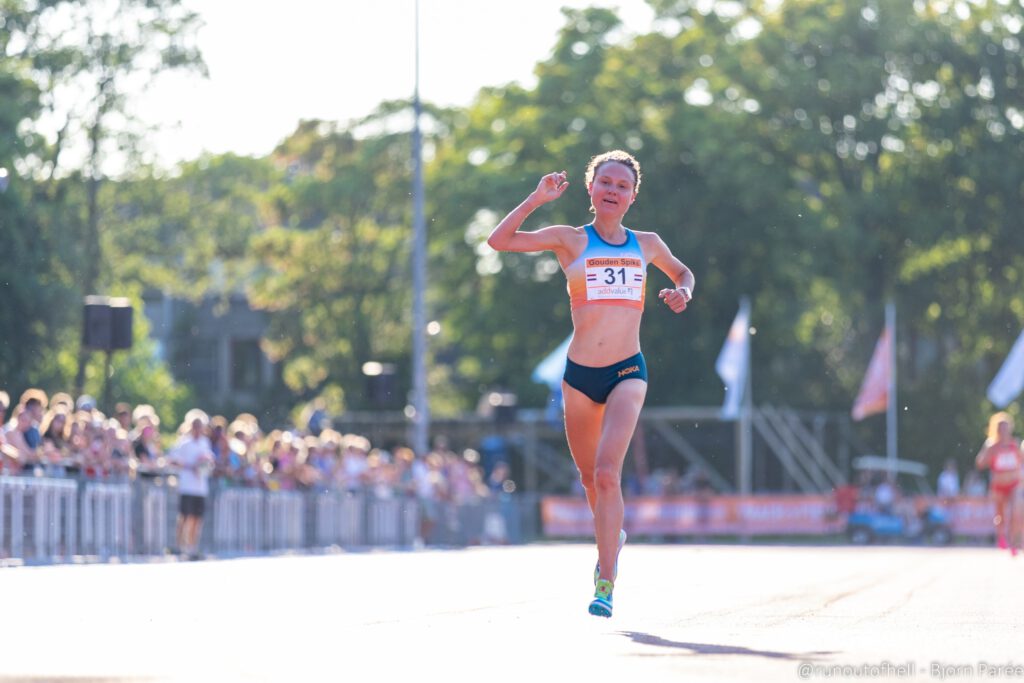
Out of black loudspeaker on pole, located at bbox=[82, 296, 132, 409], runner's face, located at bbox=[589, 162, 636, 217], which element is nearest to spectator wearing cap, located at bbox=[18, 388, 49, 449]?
black loudspeaker on pole, located at bbox=[82, 296, 132, 409]

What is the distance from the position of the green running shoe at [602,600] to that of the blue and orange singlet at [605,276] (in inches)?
60.1

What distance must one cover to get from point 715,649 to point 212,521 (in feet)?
55.6

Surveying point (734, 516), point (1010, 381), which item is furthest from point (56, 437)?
point (1010, 381)

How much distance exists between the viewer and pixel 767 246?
54656mm

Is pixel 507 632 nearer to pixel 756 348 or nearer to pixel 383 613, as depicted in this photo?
pixel 383 613

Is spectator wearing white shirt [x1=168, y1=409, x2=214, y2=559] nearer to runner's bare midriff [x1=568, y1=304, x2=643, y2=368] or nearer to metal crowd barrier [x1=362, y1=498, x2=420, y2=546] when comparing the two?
metal crowd barrier [x1=362, y1=498, x2=420, y2=546]

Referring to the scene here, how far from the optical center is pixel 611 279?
10883mm

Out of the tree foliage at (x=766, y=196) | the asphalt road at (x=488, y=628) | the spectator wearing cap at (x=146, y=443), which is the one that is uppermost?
the tree foliage at (x=766, y=196)

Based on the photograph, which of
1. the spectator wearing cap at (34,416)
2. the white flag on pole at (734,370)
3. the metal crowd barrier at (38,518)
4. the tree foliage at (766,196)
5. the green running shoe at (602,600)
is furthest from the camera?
the tree foliage at (766,196)

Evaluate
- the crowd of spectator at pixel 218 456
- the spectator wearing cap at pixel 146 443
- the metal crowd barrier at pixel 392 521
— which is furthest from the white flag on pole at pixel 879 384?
Answer: the spectator wearing cap at pixel 146 443

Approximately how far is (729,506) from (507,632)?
3648 cm

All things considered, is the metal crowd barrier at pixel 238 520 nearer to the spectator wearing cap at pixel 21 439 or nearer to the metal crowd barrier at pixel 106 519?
the metal crowd barrier at pixel 106 519

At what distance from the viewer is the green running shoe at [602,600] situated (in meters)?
10.0

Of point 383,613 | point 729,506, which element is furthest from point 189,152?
point 383,613
